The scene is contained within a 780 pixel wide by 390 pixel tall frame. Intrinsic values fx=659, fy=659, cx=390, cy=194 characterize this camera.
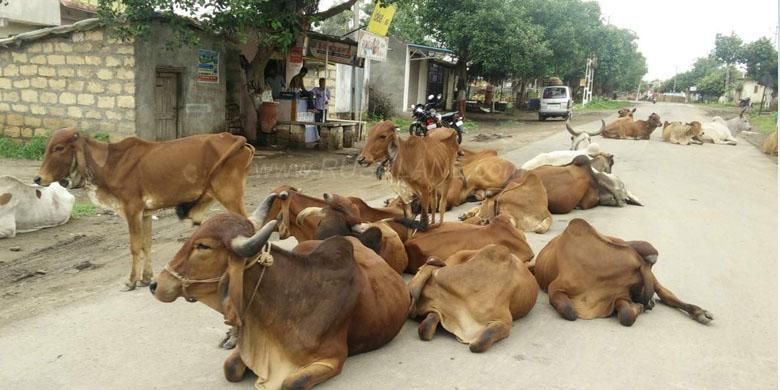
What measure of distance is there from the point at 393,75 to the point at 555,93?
383 inches

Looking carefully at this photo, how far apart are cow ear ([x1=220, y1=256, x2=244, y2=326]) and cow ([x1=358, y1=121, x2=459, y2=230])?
11.5 ft

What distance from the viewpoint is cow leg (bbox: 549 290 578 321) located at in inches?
182

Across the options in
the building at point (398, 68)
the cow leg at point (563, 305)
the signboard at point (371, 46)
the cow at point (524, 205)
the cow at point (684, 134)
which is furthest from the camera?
the building at point (398, 68)

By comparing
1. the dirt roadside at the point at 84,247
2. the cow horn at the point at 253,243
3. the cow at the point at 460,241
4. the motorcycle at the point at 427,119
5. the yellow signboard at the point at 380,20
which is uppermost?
the yellow signboard at the point at 380,20

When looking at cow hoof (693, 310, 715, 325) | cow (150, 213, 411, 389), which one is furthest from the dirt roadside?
cow hoof (693, 310, 715, 325)

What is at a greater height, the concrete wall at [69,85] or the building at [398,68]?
the building at [398,68]

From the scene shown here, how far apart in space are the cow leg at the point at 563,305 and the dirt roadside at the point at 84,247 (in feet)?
11.5

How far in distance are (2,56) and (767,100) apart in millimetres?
56058

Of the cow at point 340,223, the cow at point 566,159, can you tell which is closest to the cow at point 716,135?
the cow at point 566,159

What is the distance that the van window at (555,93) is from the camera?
3200 centimetres

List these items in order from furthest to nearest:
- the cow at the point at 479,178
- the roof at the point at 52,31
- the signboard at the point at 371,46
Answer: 1. the signboard at the point at 371,46
2. the roof at the point at 52,31
3. the cow at the point at 479,178

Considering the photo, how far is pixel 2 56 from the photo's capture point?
13.2 metres

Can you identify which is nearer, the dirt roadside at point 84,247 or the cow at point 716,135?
the dirt roadside at point 84,247

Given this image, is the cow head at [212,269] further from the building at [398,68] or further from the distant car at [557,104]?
the distant car at [557,104]
